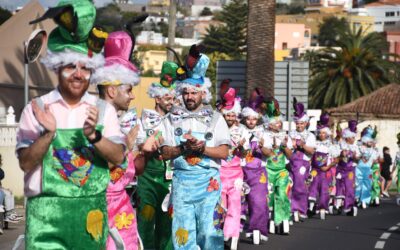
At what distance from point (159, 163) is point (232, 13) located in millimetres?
106253

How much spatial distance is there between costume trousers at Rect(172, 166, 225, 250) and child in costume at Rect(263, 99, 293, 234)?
706 cm

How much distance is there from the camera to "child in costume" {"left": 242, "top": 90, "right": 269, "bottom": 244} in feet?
56.4

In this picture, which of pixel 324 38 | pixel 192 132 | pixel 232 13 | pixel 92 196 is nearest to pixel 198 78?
pixel 192 132

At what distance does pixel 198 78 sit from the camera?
1184 cm

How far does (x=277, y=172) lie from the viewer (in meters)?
19.1

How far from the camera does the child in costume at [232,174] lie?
15.6 meters

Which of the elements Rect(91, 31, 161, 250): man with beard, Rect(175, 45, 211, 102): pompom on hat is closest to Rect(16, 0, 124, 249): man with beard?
Rect(91, 31, 161, 250): man with beard

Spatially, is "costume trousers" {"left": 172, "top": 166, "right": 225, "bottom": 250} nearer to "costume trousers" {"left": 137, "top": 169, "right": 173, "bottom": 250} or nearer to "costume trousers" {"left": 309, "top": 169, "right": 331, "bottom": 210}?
"costume trousers" {"left": 137, "top": 169, "right": 173, "bottom": 250}

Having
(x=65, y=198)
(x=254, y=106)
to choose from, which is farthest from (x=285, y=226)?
(x=65, y=198)

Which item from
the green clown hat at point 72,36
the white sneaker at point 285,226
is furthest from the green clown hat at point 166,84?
the white sneaker at point 285,226

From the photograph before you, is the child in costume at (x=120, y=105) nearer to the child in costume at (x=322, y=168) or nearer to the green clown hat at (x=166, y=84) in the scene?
the green clown hat at (x=166, y=84)

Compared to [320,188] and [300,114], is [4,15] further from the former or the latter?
[300,114]

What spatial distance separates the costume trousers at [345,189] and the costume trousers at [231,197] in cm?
954

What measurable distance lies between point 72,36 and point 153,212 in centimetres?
491
